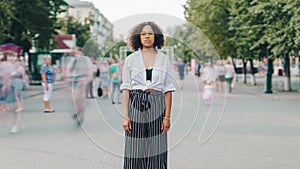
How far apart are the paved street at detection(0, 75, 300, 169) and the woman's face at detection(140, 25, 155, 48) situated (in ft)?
5.86

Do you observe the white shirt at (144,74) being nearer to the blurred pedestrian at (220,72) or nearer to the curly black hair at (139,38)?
the curly black hair at (139,38)

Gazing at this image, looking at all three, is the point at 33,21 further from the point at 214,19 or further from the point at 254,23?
the point at 254,23

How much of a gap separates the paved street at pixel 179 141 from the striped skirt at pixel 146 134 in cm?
148

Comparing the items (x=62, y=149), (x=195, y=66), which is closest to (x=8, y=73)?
(x=62, y=149)

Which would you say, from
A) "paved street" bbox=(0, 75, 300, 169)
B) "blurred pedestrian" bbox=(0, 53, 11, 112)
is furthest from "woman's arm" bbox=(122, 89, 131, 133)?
"blurred pedestrian" bbox=(0, 53, 11, 112)

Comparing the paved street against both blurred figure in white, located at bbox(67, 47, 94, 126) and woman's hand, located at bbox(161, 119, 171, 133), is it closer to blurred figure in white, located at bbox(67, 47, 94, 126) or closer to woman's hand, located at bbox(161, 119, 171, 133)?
blurred figure in white, located at bbox(67, 47, 94, 126)

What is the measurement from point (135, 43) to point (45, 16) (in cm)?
2896

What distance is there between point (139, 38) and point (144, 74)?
1.46ft

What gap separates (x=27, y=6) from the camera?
32.2 m

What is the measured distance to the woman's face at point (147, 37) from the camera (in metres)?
5.25

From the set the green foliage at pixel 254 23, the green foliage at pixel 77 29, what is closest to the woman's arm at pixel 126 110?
the green foliage at pixel 254 23

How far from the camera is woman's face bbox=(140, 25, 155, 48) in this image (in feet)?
17.2

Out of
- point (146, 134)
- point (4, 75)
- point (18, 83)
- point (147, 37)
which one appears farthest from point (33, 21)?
point (146, 134)

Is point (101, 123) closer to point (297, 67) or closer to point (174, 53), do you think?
point (174, 53)
